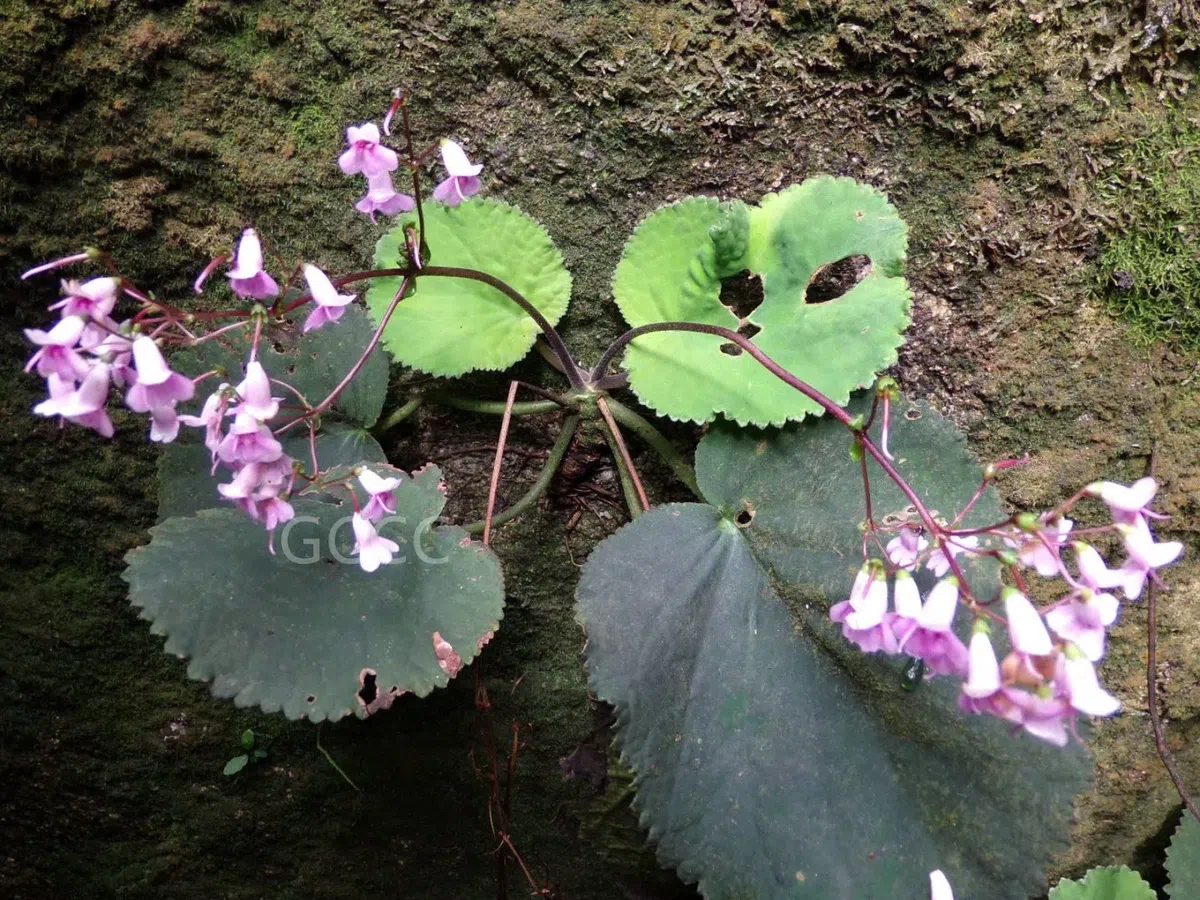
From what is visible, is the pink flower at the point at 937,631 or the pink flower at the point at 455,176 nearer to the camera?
the pink flower at the point at 937,631

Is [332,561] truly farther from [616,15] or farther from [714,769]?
[616,15]

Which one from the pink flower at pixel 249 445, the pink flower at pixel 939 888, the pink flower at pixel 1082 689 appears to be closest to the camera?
the pink flower at pixel 1082 689

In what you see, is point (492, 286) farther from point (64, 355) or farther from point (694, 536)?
point (64, 355)

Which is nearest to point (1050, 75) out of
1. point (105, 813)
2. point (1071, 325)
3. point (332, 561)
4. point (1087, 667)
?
point (1071, 325)

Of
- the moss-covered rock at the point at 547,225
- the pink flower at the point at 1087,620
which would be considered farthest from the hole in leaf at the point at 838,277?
the pink flower at the point at 1087,620

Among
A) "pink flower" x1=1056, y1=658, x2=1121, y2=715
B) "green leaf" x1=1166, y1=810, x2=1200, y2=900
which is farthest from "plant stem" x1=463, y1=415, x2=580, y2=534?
"green leaf" x1=1166, y1=810, x2=1200, y2=900

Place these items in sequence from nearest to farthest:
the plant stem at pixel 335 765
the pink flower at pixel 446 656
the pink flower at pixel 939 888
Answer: the pink flower at pixel 939 888 → the pink flower at pixel 446 656 → the plant stem at pixel 335 765

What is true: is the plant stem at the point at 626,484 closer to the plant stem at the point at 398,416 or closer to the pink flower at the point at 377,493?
the plant stem at the point at 398,416

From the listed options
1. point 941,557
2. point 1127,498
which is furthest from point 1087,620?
point 941,557
